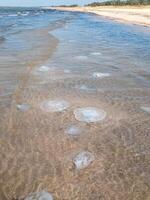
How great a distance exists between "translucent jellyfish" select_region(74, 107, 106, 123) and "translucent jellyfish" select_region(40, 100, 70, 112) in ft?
0.98

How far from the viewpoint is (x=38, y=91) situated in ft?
23.1

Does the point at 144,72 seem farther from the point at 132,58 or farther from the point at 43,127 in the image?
the point at 43,127

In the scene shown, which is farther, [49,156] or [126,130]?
[126,130]

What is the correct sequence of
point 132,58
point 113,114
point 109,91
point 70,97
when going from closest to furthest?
point 113,114 → point 70,97 → point 109,91 → point 132,58

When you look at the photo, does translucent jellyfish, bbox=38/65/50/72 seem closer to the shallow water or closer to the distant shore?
the shallow water

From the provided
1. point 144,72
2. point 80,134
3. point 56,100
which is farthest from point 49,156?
point 144,72

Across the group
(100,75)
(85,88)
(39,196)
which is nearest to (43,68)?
(100,75)

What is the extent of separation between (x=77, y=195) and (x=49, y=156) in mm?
878

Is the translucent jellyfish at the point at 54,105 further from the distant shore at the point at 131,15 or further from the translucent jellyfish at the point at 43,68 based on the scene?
the distant shore at the point at 131,15

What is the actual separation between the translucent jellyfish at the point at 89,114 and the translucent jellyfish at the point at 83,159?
42.0 inches

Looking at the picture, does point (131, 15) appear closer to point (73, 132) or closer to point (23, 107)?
point (23, 107)

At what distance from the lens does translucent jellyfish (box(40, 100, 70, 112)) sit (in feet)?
19.6

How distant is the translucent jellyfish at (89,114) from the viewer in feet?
18.0

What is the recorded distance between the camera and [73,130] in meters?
5.12
